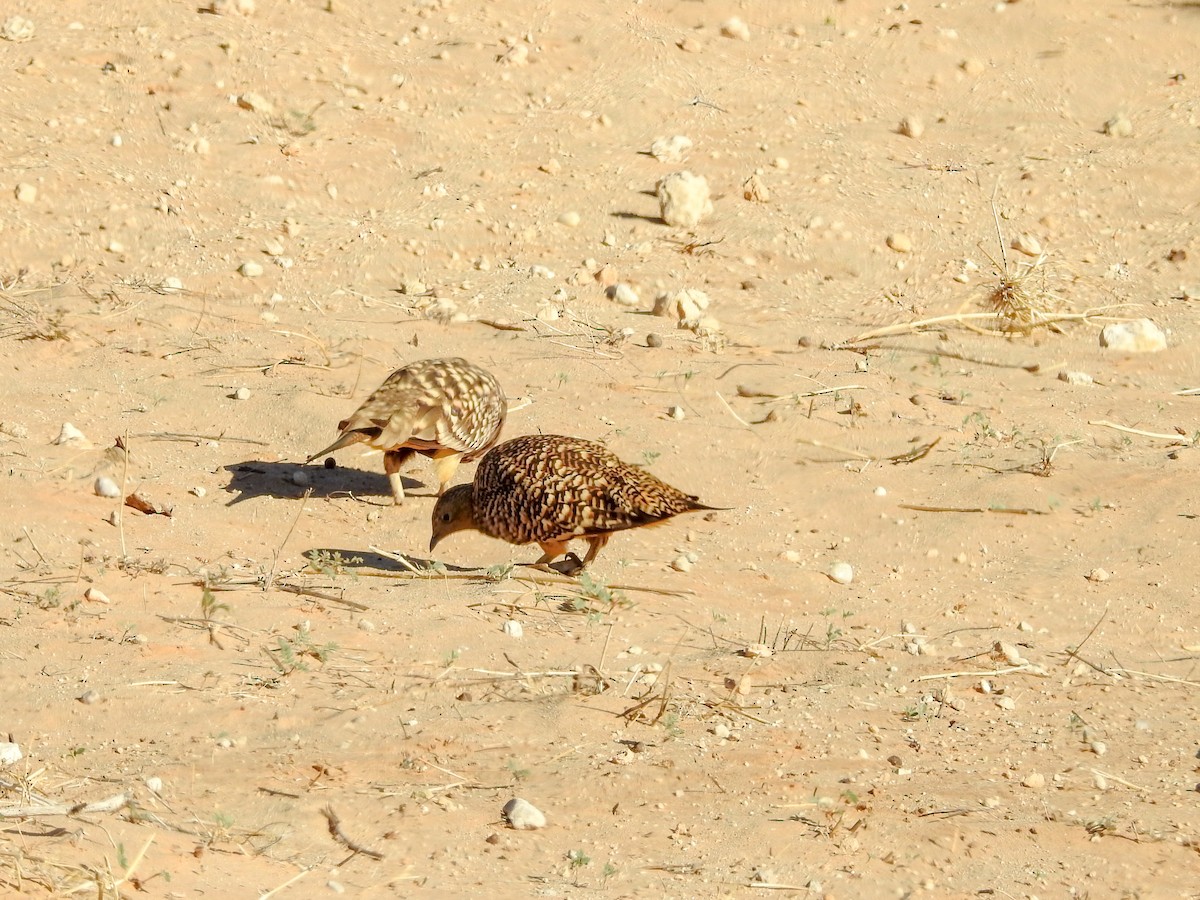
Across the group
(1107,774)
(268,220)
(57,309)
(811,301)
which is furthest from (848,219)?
(1107,774)

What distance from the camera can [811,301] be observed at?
9.98 m

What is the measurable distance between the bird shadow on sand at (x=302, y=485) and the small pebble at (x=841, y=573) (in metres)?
2.45

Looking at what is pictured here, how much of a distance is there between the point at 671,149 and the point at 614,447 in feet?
13.2

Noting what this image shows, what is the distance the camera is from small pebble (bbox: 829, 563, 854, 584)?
6707 millimetres

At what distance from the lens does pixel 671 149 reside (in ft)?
36.2

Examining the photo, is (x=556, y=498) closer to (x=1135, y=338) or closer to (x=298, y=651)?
(x=298, y=651)

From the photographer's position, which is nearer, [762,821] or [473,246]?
[762,821]

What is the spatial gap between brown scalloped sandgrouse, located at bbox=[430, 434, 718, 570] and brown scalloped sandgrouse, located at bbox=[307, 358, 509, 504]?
386mm

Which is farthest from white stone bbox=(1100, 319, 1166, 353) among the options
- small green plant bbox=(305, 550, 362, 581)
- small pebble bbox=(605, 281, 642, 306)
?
small green plant bbox=(305, 550, 362, 581)

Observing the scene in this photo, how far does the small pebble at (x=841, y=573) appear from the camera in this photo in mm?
6707

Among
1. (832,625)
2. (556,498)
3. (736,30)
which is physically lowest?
(832,625)

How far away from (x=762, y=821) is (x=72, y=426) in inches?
185

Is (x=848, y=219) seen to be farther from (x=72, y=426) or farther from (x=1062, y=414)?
(x=72, y=426)

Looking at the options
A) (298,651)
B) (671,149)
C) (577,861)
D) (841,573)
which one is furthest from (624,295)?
(577,861)
